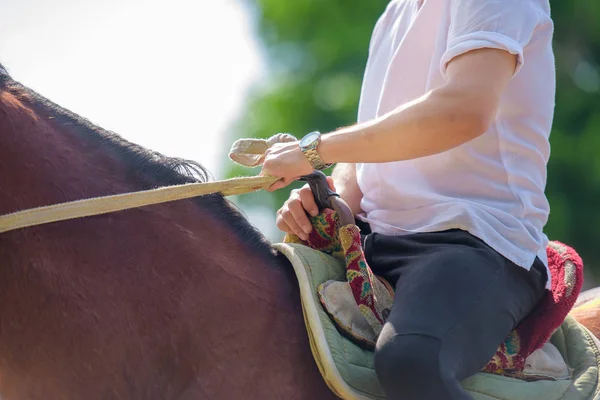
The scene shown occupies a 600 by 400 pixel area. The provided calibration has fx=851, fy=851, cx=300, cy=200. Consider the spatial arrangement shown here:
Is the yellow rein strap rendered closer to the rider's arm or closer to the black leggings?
the rider's arm

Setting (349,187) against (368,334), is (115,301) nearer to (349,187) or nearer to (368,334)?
(368,334)

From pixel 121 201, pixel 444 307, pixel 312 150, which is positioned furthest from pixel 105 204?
pixel 444 307

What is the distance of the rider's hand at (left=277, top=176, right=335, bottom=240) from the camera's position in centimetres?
294

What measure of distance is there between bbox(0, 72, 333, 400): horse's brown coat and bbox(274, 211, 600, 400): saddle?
0.11 metres

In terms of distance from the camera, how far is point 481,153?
2.76 m

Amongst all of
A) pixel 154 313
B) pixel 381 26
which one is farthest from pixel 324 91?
pixel 154 313

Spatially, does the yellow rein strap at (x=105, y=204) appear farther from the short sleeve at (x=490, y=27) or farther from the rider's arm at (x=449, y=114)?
the short sleeve at (x=490, y=27)

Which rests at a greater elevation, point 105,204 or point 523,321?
point 105,204

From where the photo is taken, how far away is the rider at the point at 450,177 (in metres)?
2.44

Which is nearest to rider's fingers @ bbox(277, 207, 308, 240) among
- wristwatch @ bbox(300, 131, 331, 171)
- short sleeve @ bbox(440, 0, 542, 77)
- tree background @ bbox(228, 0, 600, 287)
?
wristwatch @ bbox(300, 131, 331, 171)

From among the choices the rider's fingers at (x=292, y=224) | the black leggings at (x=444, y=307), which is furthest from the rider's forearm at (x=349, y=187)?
the black leggings at (x=444, y=307)

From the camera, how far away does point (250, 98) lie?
15219mm

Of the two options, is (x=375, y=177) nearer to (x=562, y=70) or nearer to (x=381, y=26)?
(x=381, y=26)

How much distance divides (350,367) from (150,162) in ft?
2.88
